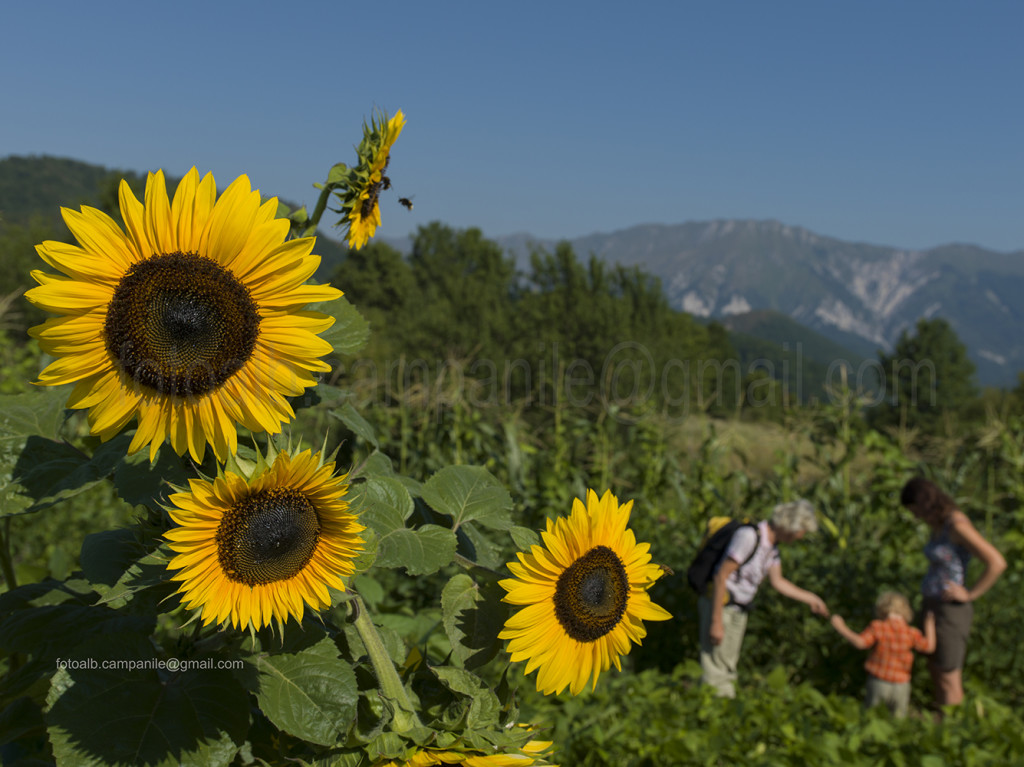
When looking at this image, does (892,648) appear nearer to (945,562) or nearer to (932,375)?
A: (945,562)

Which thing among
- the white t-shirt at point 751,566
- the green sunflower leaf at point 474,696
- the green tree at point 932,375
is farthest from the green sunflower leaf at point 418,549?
the green tree at point 932,375

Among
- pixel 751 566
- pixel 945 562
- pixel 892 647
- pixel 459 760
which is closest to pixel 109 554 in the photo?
pixel 459 760

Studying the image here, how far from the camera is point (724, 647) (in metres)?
4.73

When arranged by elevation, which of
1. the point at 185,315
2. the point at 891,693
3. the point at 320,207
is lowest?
the point at 891,693

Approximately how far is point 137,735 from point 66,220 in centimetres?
50

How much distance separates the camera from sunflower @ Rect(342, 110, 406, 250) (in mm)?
1024

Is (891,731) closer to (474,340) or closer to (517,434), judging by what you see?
(517,434)

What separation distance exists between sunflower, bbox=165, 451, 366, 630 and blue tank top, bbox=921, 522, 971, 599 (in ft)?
15.4

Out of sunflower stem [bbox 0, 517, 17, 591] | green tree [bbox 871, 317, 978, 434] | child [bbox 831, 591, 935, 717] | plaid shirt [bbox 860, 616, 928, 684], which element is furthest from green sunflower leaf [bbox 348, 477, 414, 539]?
green tree [bbox 871, 317, 978, 434]

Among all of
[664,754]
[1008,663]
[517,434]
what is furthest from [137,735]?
[1008,663]

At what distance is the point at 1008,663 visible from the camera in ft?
16.2

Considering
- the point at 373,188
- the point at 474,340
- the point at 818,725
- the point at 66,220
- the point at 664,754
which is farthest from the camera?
the point at 474,340

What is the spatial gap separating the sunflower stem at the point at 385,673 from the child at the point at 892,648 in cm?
437

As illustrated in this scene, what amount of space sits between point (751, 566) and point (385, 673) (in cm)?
422
